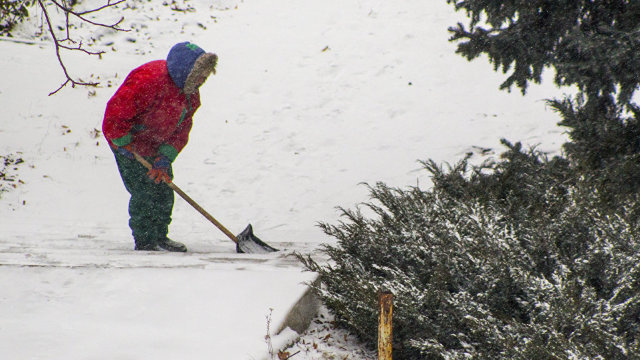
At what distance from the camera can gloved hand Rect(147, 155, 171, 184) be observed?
14.4ft

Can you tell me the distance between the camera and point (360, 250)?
333 centimetres

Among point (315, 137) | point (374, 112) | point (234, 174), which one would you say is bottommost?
point (234, 174)

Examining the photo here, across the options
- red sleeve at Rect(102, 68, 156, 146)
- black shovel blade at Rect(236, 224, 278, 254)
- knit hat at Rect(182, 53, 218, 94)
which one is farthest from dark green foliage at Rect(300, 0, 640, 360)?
red sleeve at Rect(102, 68, 156, 146)

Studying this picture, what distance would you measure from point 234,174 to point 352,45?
455 centimetres

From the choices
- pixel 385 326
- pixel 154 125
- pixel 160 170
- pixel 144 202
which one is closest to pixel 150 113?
pixel 154 125

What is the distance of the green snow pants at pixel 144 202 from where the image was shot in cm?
455

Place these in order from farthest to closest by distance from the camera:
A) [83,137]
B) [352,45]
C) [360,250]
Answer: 1. [352,45]
2. [83,137]
3. [360,250]

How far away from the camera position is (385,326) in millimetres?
1891

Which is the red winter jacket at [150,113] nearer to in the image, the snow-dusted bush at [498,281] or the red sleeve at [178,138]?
the red sleeve at [178,138]

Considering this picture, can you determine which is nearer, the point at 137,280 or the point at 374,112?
the point at 137,280

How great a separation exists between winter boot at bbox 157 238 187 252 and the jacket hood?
1453 mm

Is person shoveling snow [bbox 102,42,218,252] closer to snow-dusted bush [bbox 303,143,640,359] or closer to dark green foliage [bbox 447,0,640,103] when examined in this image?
snow-dusted bush [bbox 303,143,640,359]

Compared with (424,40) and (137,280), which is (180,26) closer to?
(424,40)

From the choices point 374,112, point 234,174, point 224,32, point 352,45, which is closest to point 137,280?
point 234,174
